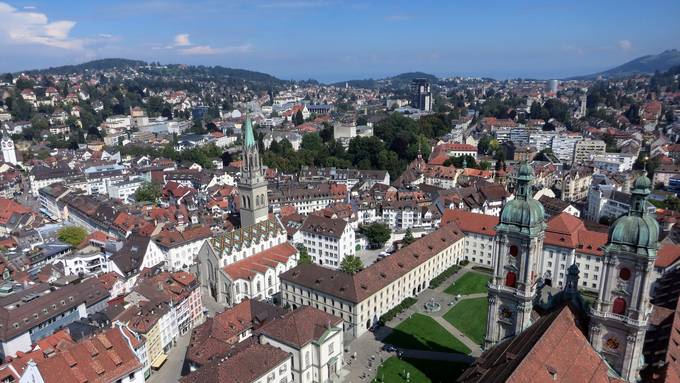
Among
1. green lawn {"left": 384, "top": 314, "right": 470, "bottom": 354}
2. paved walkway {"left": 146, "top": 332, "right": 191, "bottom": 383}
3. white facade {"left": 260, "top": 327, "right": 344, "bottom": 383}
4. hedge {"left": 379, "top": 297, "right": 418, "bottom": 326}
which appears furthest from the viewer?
hedge {"left": 379, "top": 297, "right": 418, "bottom": 326}

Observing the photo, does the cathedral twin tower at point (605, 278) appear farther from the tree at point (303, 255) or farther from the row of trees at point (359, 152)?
the row of trees at point (359, 152)

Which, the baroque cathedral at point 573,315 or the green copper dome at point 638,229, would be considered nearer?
the green copper dome at point 638,229

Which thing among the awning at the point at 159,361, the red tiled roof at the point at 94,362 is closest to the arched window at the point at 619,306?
the red tiled roof at the point at 94,362

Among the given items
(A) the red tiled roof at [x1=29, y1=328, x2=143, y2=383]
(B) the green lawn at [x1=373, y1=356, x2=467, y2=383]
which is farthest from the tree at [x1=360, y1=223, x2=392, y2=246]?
(A) the red tiled roof at [x1=29, y1=328, x2=143, y2=383]

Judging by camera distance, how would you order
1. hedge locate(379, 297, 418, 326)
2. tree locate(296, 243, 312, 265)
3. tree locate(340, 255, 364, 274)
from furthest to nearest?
1. tree locate(296, 243, 312, 265)
2. tree locate(340, 255, 364, 274)
3. hedge locate(379, 297, 418, 326)

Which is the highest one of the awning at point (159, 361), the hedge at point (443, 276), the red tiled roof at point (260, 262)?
the red tiled roof at point (260, 262)

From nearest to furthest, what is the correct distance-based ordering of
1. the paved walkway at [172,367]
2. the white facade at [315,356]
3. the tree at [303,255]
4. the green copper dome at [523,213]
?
the green copper dome at [523,213] → the white facade at [315,356] → the paved walkway at [172,367] → the tree at [303,255]

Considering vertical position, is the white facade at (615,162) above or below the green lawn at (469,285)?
above

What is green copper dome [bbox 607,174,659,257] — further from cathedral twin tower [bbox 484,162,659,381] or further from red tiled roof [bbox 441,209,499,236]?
red tiled roof [bbox 441,209,499,236]
